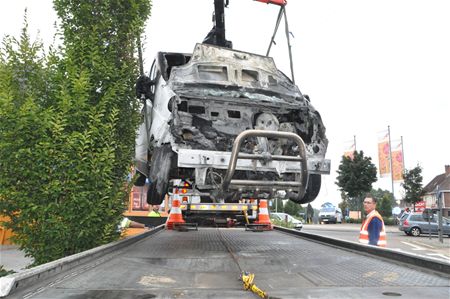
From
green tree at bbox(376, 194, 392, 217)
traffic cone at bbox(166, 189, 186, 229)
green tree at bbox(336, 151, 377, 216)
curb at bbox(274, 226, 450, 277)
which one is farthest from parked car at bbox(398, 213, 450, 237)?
green tree at bbox(376, 194, 392, 217)

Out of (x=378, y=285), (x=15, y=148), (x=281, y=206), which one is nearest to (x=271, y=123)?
(x=378, y=285)

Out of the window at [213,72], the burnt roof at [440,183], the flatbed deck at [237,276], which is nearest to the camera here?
Result: the flatbed deck at [237,276]

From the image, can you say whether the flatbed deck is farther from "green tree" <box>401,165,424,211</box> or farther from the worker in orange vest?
"green tree" <box>401,165,424,211</box>

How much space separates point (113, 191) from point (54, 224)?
32.1 inches

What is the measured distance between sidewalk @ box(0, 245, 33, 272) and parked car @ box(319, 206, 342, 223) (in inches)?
1369

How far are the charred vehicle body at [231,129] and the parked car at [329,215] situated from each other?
1472 inches

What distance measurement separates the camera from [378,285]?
324cm

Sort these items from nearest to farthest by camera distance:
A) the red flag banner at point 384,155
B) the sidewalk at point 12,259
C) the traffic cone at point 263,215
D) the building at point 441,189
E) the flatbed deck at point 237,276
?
1. the flatbed deck at point 237,276
2. the sidewalk at point 12,259
3. the traffic cone at point 263,215
4. the red flag banner at point 384,155
5. the building at point 441,189

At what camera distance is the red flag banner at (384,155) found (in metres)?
39.2

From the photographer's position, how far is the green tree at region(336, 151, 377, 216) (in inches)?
1549

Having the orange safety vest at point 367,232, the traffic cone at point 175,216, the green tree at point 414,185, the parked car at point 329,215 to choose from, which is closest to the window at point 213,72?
the orange safety vest at point 367,232

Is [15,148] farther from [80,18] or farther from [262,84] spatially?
[262,84]

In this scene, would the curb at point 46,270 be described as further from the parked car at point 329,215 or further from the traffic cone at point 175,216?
the parked car at point 329,215

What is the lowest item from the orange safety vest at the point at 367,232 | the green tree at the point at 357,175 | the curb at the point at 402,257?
the curb at the point at 402,257
